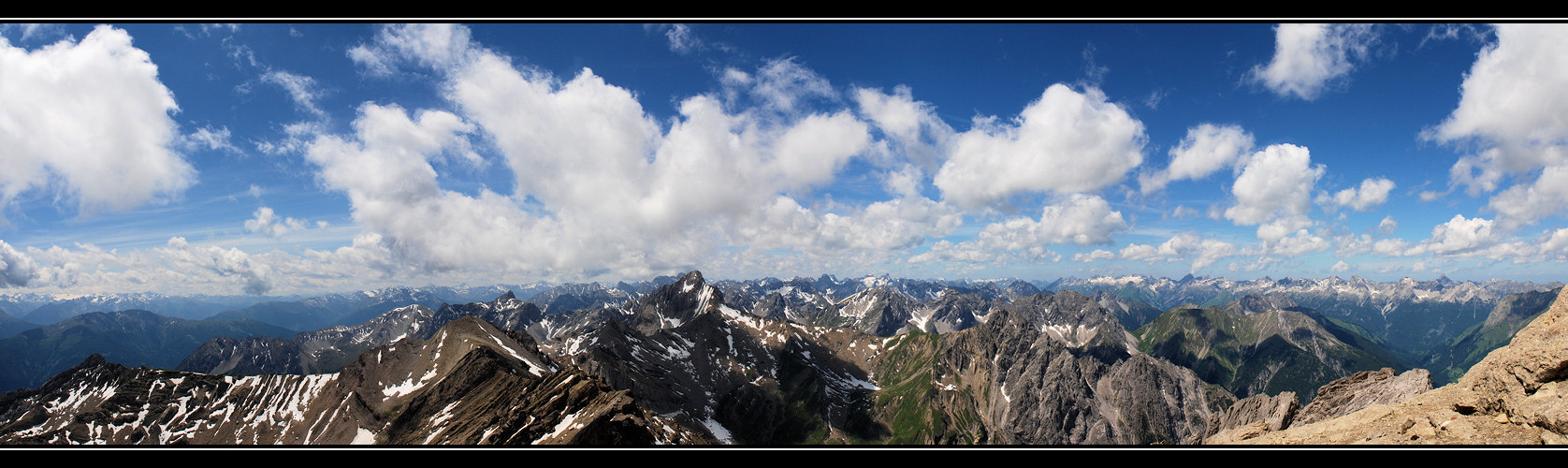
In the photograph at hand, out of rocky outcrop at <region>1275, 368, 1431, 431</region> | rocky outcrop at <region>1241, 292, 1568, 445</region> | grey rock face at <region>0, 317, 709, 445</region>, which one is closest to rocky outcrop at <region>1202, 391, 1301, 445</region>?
rocky outcrop at <region>1275, 368, 1431, 431</region>

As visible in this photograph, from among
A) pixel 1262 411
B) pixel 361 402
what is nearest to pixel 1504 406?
pixel 1262 411

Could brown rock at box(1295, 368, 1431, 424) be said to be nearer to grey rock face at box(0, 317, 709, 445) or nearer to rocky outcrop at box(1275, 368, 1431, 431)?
rocky outcrop at box(1275, 368, 1431, 431)

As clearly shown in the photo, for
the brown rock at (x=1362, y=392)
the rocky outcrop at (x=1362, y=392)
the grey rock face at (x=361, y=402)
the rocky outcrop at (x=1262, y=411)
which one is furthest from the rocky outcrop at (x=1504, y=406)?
the brown rock at (x=1362, y=392)

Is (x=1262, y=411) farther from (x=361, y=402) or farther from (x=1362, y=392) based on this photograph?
(x=361, y=402)

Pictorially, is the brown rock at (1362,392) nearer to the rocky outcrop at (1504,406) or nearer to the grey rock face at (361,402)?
the rocky outcrop at (1504,406)
